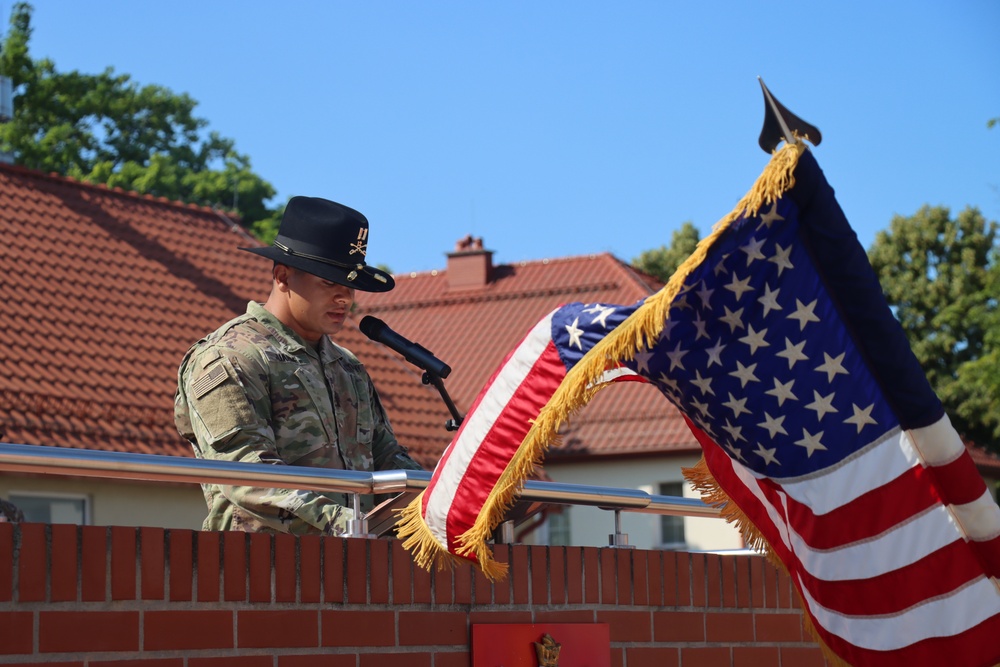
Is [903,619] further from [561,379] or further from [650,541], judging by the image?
[650,541]

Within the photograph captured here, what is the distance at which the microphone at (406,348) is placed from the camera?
422 cm

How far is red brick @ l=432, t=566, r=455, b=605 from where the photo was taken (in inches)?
158

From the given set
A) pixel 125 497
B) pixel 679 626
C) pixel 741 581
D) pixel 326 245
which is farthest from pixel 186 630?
pixel 125 497

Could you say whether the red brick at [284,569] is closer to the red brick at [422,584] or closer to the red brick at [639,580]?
the red brick at [422,584]

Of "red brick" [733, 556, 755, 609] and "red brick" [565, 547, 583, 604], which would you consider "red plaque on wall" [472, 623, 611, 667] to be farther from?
"red brick" [733, 556, 755, 609]

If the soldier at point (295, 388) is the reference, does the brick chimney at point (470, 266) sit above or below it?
above

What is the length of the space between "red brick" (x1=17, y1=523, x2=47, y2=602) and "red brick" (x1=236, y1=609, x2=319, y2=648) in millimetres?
Result: 532

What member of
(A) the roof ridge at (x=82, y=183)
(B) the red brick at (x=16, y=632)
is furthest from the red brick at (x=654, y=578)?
(A) the roof ridge at (x=82, y=183)

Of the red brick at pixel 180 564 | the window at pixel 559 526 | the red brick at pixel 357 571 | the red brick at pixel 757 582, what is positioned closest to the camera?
the red brick at pixel 180 564

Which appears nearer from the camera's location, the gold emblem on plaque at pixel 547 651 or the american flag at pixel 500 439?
the american flag at pixel 500 439

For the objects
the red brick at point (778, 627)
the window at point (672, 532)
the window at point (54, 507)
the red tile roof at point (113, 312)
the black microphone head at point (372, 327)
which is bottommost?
the red brick at point (778, 627)

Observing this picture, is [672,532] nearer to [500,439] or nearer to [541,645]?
[541,645]

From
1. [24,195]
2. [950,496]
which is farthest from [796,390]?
[24,195]

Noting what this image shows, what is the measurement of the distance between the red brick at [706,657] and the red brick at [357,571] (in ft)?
4.69
